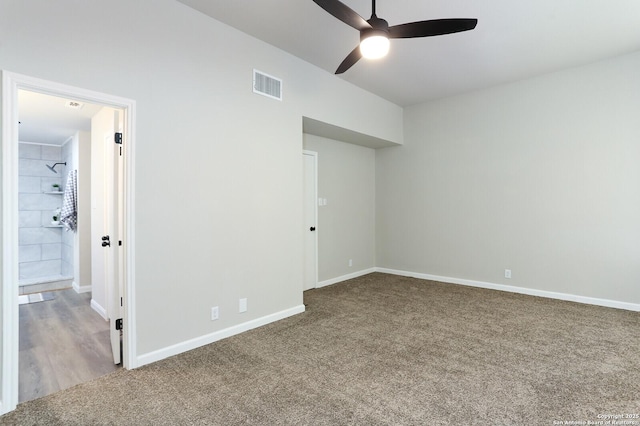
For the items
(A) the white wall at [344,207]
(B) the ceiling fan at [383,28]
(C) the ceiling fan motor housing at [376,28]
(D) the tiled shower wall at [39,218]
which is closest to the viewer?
(B) the ceiling fan at [383,28]

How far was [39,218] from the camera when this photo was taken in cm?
613

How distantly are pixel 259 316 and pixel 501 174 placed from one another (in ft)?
13.5

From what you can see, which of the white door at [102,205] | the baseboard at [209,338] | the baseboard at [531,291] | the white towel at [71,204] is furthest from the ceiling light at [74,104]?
the baseboard at [531,291]

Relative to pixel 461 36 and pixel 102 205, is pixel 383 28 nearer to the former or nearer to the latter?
pixel 461 36

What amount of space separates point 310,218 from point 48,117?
3.91 meters

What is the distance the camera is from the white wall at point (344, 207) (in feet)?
17.8

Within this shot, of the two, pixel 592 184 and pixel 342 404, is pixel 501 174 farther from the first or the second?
pixel 342 404

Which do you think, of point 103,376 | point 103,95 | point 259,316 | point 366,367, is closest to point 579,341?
point 366,367

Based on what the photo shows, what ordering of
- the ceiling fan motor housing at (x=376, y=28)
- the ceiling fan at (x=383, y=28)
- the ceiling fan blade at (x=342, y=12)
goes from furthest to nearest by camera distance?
1. the ceiling fan motor housing at (x=376, y=28)
2. the ceiling fan at (x=383, y=28)
3. the ceiling fan blade at (x=342, y=12)

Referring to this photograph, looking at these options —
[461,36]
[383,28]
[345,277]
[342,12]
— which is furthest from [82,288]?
[461,36]

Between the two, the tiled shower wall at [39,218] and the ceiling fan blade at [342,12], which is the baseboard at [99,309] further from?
the ceiling fan blade at [342,12]

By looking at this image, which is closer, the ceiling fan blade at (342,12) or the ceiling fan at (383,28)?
the ceiling fan blade at (342,12)

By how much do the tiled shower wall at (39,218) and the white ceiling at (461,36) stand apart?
17.2ft

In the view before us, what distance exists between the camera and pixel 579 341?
10.2 feet
